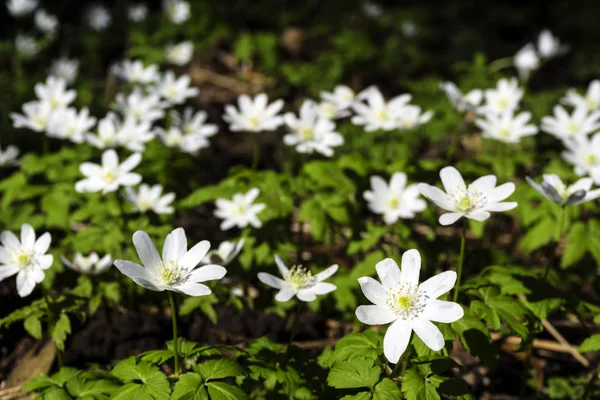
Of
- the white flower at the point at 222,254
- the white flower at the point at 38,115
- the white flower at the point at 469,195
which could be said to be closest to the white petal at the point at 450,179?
the white flower at the point at 469,195

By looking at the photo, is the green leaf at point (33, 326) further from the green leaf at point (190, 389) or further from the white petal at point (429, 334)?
the white petal at point (429, 334)

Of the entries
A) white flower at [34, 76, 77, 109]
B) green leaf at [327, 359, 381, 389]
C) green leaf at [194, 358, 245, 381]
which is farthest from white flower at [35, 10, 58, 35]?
green leaf at [327, 359, 381, 389]

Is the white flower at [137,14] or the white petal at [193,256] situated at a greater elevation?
the white petal at [193,256]

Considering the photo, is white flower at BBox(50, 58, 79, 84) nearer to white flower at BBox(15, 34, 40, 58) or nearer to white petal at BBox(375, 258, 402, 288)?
white flower at BBox(15, 34, 40, 58)

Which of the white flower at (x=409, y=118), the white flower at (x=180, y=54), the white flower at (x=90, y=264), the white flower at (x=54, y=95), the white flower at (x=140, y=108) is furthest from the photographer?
the white flower at (x=180, y=54)

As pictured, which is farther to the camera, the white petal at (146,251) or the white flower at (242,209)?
the white flower at (242,209)

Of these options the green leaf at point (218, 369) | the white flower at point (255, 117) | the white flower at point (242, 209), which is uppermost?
the white flower at point (255, 117)

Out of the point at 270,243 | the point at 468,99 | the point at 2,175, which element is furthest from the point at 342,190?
the point at 2,175
